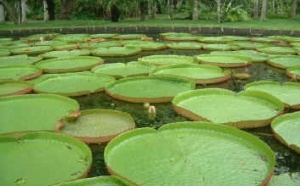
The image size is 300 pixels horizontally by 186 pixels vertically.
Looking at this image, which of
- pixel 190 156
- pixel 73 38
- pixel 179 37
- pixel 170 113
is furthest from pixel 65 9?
pixel 190 156

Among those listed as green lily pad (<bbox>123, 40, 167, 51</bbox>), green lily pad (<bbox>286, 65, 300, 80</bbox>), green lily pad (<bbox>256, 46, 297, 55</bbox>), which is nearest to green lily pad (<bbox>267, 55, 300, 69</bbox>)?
green lily pad (<bbox>286, 65, 300, 80</bbox>)

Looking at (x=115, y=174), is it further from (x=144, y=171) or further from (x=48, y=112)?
(x=48, y=112)

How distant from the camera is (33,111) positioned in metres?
4.29

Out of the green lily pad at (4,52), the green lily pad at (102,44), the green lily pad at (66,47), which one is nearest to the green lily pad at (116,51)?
the green lily pad at (102,44)

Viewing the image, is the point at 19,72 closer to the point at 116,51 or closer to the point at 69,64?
the point at 69,64

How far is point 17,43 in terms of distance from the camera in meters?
8.95

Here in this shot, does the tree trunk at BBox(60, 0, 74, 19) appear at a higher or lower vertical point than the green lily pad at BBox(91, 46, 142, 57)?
higher

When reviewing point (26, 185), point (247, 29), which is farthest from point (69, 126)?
point (247, 29)

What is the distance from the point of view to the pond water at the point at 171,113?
11.3 ft

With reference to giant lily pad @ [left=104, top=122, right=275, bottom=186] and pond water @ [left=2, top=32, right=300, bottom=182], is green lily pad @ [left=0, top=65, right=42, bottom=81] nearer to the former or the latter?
pond water @ [left=2, top=32, right=300, bottom=182]

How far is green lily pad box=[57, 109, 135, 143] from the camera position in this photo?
146 inches

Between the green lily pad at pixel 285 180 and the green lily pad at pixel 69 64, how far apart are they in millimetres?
4029

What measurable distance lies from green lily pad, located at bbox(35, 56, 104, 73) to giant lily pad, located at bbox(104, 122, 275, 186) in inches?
118

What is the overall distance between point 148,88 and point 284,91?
5.65 feet
